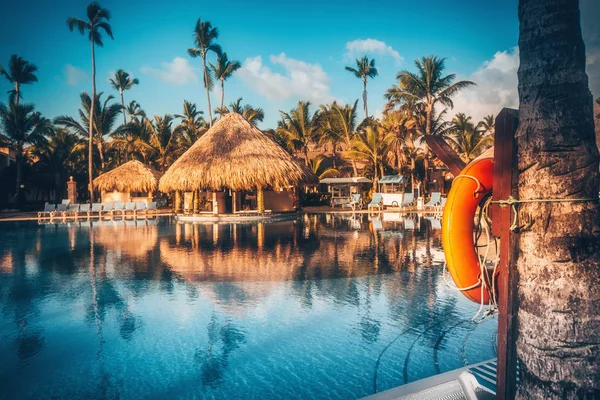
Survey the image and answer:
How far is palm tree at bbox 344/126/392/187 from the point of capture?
27.8 m

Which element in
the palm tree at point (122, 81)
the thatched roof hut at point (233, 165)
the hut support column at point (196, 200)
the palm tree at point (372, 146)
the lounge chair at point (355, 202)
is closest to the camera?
the thatched roof hut at point (233, 165)

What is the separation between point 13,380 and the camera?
9.92 feet

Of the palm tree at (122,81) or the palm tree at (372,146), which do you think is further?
the palm tree at (122,81)

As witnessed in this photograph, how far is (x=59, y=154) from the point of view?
108ft

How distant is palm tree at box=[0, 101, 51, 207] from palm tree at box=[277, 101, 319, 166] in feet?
56.9

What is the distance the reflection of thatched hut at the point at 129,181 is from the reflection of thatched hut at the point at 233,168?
555cm

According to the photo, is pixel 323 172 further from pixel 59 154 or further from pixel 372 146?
pixel 59 154

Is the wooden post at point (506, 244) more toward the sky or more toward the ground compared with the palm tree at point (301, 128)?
more toward the ground

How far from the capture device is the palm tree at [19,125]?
28.0 meters

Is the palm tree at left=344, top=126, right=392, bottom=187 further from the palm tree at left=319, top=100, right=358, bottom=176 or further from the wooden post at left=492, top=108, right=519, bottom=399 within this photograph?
the wooden post at left=492, top=108, right=519, bottom=399

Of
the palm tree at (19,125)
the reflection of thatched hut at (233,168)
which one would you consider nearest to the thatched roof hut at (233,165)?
the reflection of thatched hut at (233,168)

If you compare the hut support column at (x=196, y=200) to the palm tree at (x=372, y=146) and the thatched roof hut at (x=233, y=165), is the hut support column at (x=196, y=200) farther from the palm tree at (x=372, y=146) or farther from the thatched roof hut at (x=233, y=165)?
the palm tree at (x=372, y=146)

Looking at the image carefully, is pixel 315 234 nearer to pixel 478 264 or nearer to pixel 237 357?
pixel 237 357

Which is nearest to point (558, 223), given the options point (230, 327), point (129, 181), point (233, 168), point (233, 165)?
point (230, 327)
